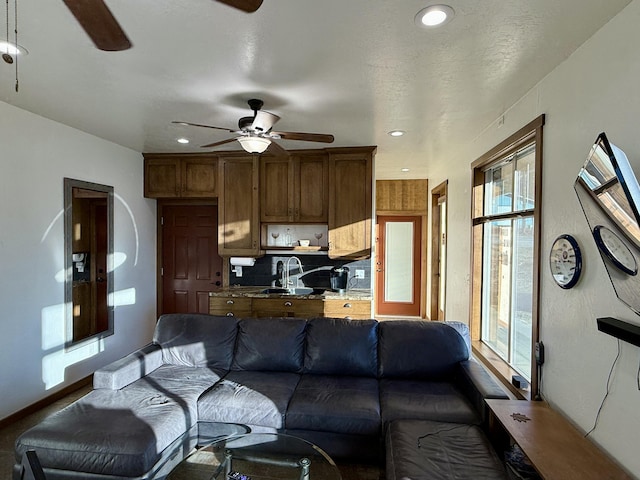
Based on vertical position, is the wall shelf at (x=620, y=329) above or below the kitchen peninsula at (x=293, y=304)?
above

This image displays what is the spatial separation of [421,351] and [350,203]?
2017 millimetres

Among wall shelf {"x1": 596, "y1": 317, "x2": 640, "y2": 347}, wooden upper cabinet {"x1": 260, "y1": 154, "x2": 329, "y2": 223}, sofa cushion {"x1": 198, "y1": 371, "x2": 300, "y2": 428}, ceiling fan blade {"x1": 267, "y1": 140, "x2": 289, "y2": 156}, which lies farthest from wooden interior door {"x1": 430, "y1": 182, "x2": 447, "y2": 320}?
wall shelf {"x1": 596, "y1": 317, "x2": 640, "y2": 347}

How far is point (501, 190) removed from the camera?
10.4 feet

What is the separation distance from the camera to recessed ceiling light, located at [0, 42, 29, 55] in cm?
189

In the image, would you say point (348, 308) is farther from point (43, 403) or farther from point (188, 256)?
point (43, 403)

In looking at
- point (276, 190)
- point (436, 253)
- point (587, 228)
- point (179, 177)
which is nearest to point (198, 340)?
point (276, 190)

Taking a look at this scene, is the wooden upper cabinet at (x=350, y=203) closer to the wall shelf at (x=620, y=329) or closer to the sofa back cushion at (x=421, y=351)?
the sofa back cushion at (x=421, y=351)

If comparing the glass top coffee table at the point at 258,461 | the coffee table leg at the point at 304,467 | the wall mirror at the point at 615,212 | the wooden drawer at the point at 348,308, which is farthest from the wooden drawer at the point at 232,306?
the wall mirror at the point at 615,212

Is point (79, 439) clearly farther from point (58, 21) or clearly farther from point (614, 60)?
point (614, 60)

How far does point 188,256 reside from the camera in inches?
193

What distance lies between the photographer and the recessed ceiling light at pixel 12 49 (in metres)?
1.89

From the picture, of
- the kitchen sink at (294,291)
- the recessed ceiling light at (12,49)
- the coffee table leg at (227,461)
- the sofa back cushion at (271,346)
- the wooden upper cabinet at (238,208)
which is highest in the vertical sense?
the recessed ceiling light at (12,49)

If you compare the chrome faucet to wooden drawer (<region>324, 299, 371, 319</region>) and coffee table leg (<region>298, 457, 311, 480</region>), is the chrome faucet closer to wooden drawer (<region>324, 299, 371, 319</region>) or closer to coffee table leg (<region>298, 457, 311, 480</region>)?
wooden drawer (<region>324, 299, 371, 319</region>)

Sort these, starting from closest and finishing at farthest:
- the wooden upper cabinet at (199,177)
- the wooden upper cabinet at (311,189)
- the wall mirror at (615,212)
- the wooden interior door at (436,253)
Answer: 1. the wall mirror at (615,212)
2. the wooden upper cabinet at (311,189)
3. the wooden upper cabinet at (199,177)
4. the wooden interior door at (436,253)
